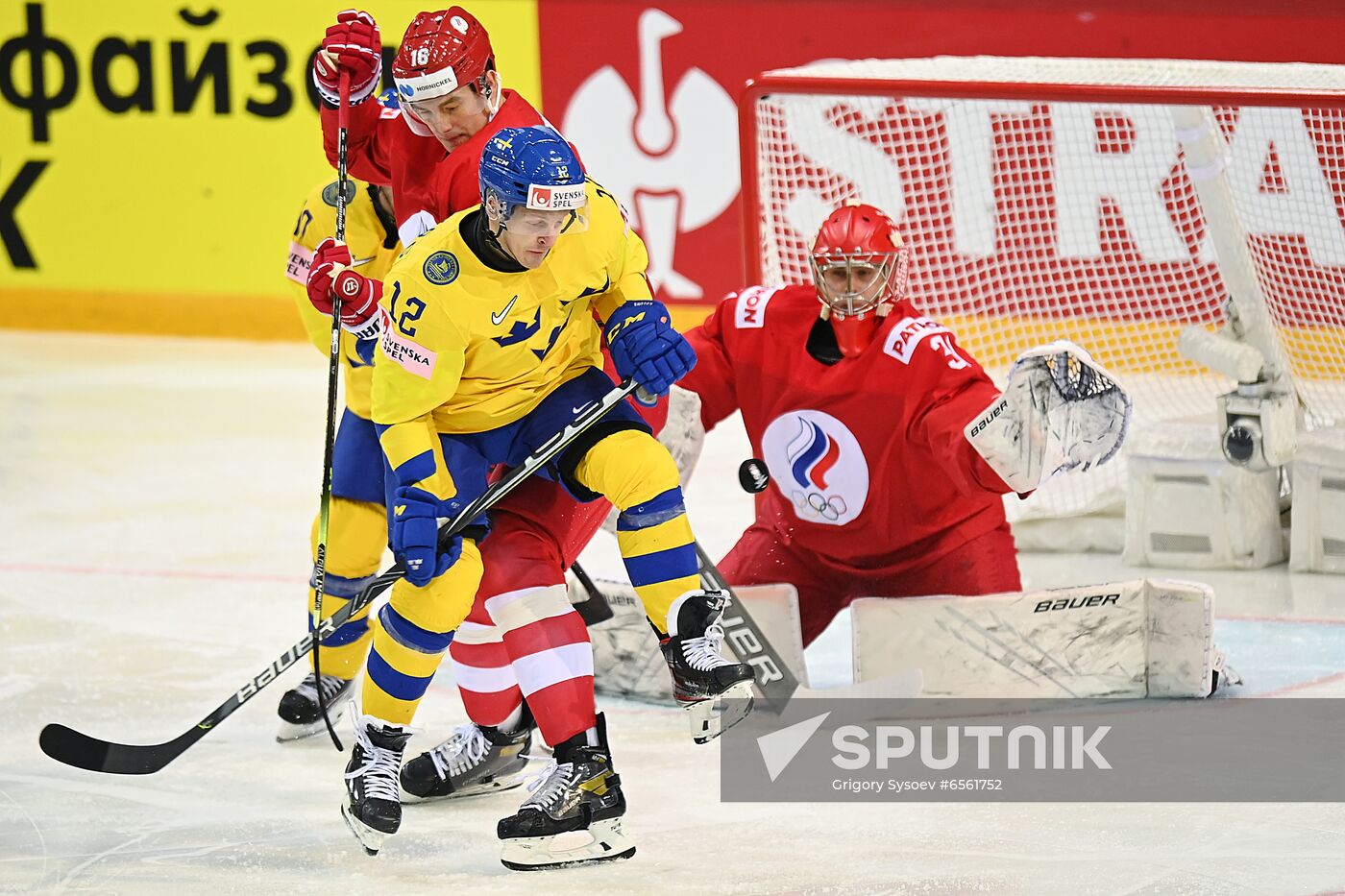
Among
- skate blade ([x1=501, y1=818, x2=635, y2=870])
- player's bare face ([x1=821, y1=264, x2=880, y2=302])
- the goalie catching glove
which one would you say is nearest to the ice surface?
skate blade ([x1=501, y1=818, x2=635, y2=870])

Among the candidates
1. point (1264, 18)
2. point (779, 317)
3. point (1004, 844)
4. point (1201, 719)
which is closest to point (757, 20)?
point (1264, 18)

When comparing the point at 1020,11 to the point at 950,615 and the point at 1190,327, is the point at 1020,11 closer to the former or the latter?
the point at 1190,327

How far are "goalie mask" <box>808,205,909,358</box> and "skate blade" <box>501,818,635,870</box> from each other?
1.14 m

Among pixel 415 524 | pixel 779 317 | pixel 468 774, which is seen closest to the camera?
pixel 415 524

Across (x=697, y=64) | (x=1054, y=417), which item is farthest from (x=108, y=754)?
(x=697, y=64)

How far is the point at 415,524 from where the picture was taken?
10.3 feet

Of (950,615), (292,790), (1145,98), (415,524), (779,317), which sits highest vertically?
(1145,98)

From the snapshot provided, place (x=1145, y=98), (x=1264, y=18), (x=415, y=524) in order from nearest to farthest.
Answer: (x=415, y=524) → (x=1145, y=98) → (x=1264, y=18)

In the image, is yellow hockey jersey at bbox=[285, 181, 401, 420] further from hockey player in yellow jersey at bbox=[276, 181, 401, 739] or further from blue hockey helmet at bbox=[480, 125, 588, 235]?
blue hockey helmet at bbox=[480, 125, 588, 235]

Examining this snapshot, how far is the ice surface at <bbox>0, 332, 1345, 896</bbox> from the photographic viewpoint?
10.5 feet

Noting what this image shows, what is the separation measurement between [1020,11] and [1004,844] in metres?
3.87

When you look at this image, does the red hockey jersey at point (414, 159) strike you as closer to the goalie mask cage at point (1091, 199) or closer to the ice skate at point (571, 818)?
the ice skate at point (571, 818)

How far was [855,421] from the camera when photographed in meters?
3.89

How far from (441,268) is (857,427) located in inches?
41.0
